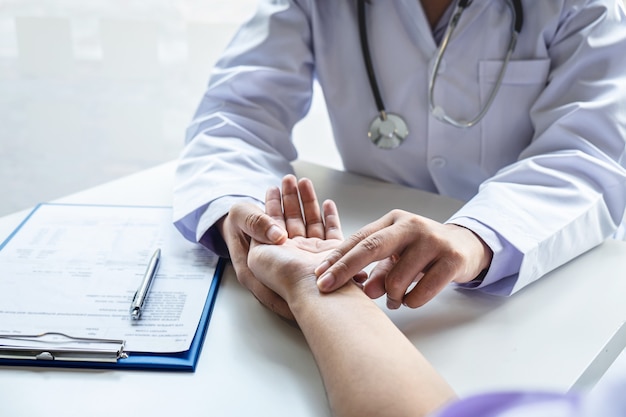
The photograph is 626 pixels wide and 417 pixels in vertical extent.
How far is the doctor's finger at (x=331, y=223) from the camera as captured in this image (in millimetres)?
892

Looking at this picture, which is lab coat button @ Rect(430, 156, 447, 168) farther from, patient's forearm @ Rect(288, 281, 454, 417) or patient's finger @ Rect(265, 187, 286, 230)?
patient's forearm @ Rect(288, 281, 454, 417)

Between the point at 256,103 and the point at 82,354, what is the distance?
0.61 meters

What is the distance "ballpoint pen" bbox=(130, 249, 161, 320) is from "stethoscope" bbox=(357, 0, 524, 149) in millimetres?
Answer: 479

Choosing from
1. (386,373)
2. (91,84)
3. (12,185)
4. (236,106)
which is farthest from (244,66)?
(12,185)

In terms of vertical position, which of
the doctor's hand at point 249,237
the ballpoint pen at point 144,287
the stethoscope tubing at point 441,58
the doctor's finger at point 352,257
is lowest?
the ballpoint pen at point 144,287

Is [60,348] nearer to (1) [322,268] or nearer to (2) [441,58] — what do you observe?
(1) [322,268]

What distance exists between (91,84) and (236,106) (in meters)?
0.87

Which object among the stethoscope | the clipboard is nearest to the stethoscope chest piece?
the stethoscope

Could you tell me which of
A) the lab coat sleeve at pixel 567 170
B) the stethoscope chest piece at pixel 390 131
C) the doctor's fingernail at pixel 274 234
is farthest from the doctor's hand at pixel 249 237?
the stethoscope chest piece at pixel 390 131

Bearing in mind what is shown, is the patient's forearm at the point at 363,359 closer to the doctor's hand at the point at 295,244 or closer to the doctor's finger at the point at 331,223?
the doctor's hand at the point at 295,244

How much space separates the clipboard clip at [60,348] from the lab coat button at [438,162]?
666mm

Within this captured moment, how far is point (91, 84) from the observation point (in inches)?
72.4

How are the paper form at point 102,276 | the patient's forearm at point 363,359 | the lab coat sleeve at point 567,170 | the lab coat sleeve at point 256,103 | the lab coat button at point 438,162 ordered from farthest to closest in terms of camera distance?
the lab coat button at point 438,162 → the lab coat sleeve at point 256,103 → the lab coat sleeve at point 567,170 → the paper form at point 102,276 → the patient's forearm at point 363,359

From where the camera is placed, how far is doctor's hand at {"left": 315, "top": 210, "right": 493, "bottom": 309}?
74cm
